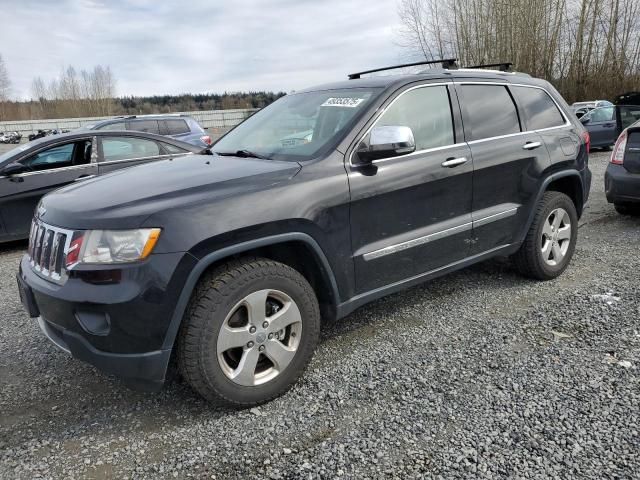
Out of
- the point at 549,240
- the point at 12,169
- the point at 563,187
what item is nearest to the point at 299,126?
the point at 549,240

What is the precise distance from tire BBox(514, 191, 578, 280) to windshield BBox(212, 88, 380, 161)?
6.14ft

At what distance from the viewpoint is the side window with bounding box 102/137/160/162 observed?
6605 mm

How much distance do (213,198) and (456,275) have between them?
284 centimetres

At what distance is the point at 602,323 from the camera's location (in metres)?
3.51

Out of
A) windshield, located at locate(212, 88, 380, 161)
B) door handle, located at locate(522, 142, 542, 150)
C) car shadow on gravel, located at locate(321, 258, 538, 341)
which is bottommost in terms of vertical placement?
car shadow on gravel, located at locate(321, 258, 538, 341)

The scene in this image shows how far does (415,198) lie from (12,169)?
5.14 m

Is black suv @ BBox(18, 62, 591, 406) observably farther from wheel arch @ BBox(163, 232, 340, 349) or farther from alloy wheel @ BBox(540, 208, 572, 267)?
alloy wheel @ BBox(540, 208, 572, 267)

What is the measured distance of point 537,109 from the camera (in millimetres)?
4215

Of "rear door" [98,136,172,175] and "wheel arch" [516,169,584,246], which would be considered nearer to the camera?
"wheel arch" [516,169,584,246]

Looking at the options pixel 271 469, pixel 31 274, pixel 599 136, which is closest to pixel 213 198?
pixel 31 274

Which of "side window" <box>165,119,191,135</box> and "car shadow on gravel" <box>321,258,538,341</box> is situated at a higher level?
"side window" <box>165,119,191,135</box>

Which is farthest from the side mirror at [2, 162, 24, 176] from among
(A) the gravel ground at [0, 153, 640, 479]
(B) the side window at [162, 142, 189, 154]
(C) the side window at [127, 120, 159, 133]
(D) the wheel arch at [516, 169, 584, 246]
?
(D) the wheel arch at [516, 169, 584, 246]

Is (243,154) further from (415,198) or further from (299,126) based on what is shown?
(415,198)

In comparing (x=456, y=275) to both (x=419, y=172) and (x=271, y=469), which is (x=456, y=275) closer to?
(x=419, y=172)
